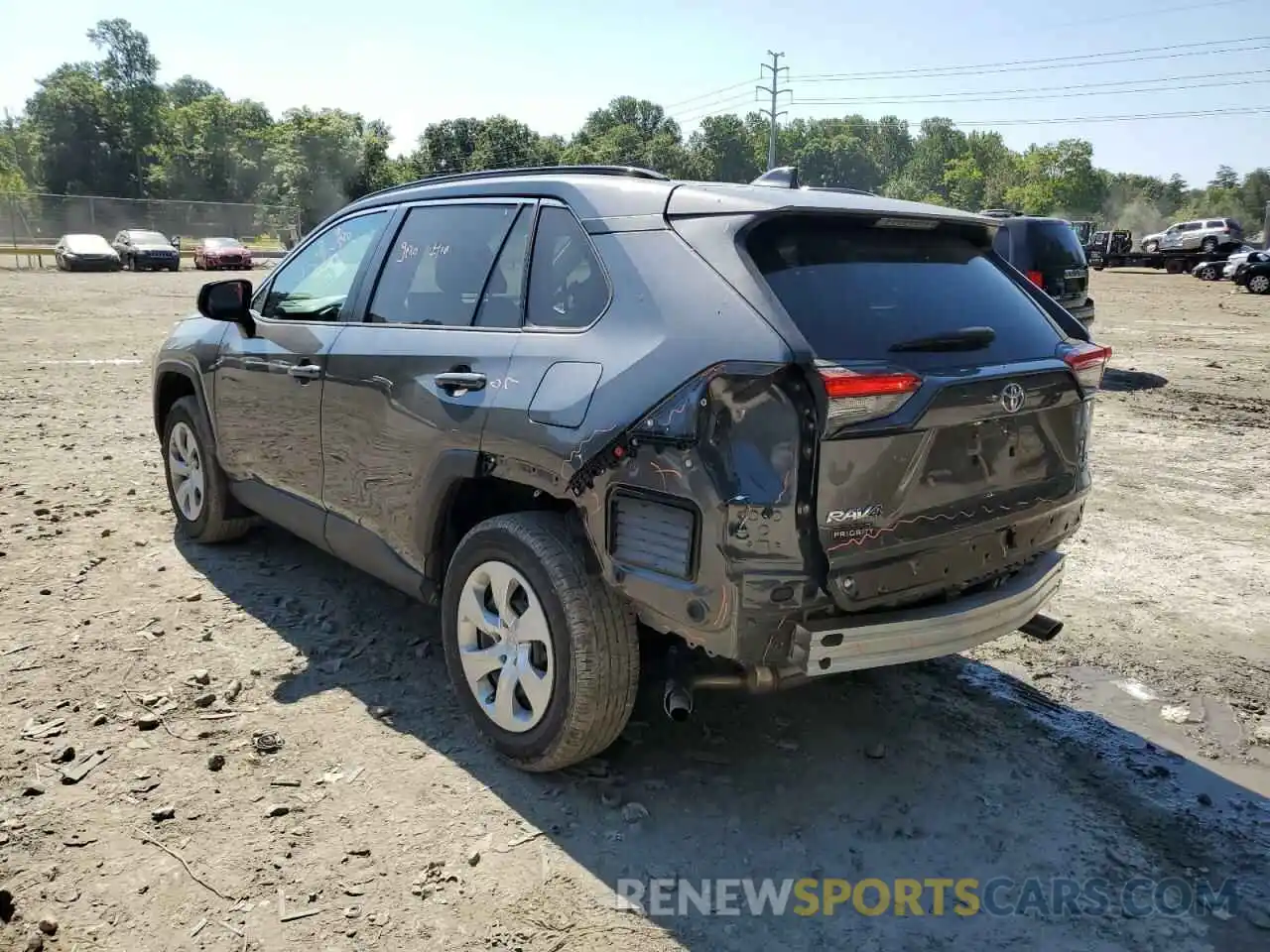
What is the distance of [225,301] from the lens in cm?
430

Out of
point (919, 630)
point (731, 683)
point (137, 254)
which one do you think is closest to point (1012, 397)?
point (919, 630)

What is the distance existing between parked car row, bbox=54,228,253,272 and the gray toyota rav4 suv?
34610 millimetres

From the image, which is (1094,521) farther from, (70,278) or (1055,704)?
(70,278)

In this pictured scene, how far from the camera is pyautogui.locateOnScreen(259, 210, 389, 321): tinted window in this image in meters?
4.02

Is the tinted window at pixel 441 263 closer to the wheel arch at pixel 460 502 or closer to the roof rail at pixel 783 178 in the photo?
the wheel arch at pixel 460 502

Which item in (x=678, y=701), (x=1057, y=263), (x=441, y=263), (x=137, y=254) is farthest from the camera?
(x=137, y=254)

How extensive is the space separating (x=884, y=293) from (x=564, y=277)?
102 cm

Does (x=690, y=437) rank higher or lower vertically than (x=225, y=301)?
lower

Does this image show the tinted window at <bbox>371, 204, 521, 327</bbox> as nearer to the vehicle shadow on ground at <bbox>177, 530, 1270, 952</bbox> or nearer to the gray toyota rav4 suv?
the gray toyota rav4 suv

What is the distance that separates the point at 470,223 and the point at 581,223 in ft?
2.21

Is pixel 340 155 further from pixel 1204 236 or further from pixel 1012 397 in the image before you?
pixel 1012 397

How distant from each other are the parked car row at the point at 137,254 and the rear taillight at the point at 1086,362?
36473 millimetres

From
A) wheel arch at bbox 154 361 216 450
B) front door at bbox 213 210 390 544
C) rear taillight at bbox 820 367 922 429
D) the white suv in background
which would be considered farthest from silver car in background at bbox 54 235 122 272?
the white suv in background

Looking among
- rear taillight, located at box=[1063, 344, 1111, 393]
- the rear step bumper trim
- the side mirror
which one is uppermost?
the side mirror
